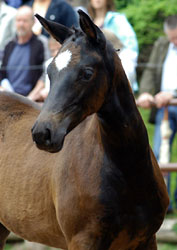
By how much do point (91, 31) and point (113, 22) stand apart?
10.8 feet

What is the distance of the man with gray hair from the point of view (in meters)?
5.96

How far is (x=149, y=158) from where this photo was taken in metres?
3.86

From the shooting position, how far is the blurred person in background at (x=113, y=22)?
650 cm

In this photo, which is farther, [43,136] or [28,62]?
[28,62]

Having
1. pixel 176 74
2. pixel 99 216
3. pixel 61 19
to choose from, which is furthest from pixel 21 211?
pixel 61 19

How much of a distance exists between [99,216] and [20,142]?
3.61 ft

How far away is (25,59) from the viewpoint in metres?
6.58

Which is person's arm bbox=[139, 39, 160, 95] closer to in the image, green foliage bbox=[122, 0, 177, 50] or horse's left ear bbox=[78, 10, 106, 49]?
horse's left ear bbox=[78, 10, 106, 49]

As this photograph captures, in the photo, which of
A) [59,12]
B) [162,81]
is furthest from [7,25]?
[162,81]

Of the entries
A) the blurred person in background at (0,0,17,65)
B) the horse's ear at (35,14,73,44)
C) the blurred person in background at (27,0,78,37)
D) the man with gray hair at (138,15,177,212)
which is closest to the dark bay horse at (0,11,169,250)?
the horse's ear at (35,14,73,44)

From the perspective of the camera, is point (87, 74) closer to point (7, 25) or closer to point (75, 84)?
point (75, 84)

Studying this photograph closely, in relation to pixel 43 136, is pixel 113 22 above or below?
below

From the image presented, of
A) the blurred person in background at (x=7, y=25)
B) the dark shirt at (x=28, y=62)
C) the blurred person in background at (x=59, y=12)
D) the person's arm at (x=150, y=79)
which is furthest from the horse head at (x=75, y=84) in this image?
the blurred person in background at (x=7, y=25)

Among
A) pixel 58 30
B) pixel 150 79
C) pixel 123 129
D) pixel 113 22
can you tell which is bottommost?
pixel 150 79
